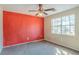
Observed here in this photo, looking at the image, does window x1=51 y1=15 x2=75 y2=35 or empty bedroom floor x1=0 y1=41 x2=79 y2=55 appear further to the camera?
window x1=51 y1=15 x2=75 y2=35

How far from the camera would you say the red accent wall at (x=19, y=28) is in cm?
221

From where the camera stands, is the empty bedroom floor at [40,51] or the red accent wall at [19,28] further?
the red accent wall at [19,28]

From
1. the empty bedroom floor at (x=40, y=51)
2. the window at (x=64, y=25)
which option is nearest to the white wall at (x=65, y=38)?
the window at (x=64, y=25)

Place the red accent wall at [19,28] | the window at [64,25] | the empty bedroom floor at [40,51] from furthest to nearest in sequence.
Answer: the red accent wall at [19,28] < the window at [64,25] < the empty bedroom floor at [40,51]

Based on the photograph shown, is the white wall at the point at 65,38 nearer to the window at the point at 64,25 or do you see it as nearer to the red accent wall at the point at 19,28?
the window at the point at 64,25

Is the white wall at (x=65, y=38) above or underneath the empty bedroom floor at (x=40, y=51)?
above

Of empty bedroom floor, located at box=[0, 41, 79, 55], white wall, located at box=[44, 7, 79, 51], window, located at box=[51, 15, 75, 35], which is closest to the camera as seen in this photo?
empty bedroom floor, located at box=[0, 41, 79, 55]

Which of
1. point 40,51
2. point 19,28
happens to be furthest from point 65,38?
point 19,28

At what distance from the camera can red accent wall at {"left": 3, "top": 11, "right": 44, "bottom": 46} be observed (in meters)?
2.21

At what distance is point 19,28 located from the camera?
254 cm

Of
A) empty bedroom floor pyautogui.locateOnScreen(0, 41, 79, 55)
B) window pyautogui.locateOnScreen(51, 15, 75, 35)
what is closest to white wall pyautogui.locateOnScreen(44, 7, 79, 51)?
window pyautogui.locateOnScreen(51, 15, 75, 35)

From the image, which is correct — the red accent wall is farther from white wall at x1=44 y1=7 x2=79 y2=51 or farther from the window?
the window
